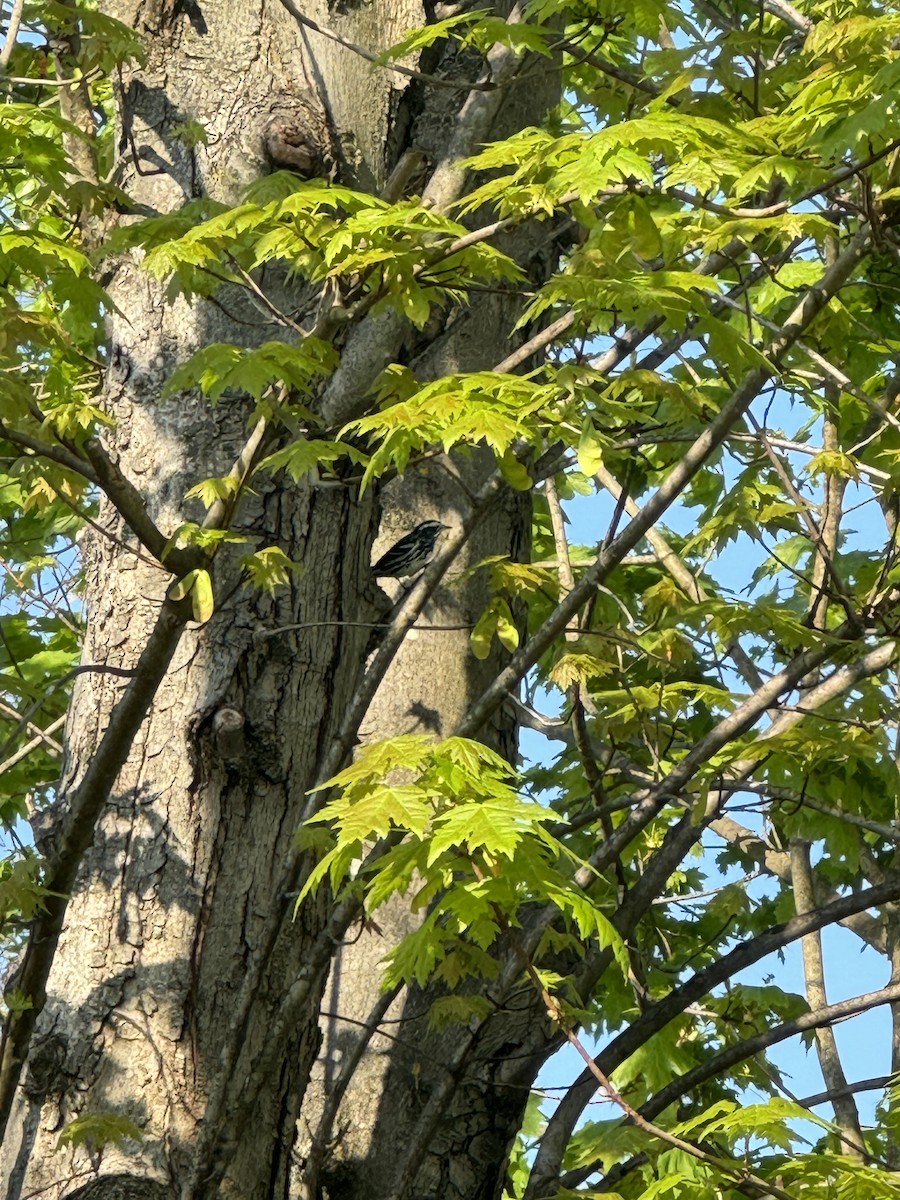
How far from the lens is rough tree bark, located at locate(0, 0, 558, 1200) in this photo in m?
3.07

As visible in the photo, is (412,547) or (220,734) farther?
(412,547)

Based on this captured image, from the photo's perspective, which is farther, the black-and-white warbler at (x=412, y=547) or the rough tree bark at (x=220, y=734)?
the black-and-white warbler at (x=412, y=547)

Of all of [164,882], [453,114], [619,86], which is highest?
[619,86]

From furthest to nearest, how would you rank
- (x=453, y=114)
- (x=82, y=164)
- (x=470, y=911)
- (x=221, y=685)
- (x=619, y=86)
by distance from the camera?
(x=619, y=86)
(x=453, y=114)
(x=82, y=164)
(x=221, y=685)
(x=470, y=911)

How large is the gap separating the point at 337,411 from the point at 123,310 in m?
0.72

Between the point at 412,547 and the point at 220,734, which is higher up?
the point at 412,547

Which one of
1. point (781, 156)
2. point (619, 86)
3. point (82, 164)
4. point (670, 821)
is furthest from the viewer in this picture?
point (670, 821)

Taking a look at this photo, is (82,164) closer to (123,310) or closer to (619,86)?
(123,310)

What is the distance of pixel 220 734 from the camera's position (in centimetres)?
326

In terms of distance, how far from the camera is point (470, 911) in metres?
2.25

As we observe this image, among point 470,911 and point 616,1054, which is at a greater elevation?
point 616,1054

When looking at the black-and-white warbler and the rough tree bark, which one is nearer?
the rough tree bark

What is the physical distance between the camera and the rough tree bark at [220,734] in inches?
121

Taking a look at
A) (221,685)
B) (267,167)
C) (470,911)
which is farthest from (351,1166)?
(267,167)
